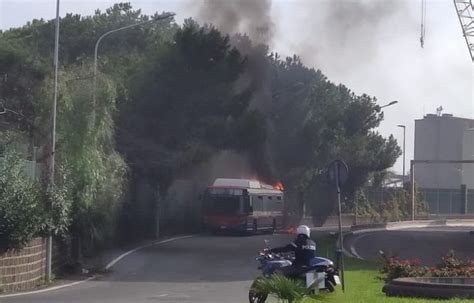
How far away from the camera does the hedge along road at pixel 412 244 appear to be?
1524 inches

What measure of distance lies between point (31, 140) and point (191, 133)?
1901cm

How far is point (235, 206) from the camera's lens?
173 feet

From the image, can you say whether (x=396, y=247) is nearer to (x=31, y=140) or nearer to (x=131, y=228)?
(x=131, y=228)

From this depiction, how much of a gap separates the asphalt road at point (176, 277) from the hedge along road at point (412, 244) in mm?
4469

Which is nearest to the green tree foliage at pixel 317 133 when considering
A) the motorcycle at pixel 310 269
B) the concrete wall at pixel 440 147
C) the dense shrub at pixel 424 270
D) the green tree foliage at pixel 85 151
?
the concrete wall at pixel 440 147

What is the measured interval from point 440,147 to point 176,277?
7947 cm

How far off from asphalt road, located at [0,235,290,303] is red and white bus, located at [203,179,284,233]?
6.16 meters

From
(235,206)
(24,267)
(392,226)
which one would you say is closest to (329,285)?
(24,267)

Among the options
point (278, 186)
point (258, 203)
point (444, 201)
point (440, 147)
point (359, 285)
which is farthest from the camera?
point (440, 147)

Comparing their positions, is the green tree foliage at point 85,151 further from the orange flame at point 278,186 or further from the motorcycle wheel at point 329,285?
the orange flame at point 278,186

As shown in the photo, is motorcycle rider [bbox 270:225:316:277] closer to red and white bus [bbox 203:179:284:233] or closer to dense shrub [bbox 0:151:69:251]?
dense shrub [bbox 0:151:69:251]

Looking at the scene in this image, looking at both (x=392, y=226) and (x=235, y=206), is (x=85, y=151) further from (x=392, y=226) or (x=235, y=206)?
(x=392, y=226)

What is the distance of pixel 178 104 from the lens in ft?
165

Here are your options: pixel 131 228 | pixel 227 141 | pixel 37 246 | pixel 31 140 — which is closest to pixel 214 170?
pixel 227 141
